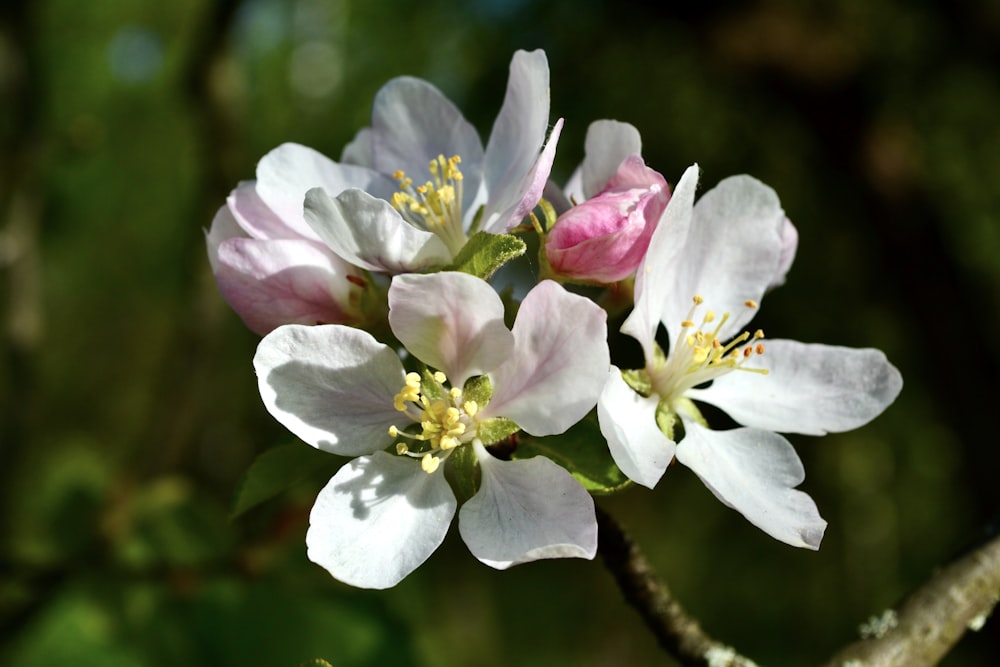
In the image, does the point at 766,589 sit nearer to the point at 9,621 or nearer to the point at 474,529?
the point at 9,621

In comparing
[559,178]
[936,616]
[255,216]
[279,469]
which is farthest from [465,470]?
[559,178]

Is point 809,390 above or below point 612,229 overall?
below

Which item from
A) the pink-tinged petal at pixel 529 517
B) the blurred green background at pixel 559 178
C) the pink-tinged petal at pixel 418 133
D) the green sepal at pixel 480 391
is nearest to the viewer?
the pink-tinged petal at pixel 529 517

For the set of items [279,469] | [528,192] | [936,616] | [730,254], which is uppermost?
[528,192]

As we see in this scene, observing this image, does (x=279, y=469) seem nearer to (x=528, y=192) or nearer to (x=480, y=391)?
(x=480, y=391)

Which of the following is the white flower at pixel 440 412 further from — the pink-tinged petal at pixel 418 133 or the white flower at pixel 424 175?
the pink-tinged petal at pixel 418 133

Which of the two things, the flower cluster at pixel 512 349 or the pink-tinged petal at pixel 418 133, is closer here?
the flower cluster at pixel 512 349

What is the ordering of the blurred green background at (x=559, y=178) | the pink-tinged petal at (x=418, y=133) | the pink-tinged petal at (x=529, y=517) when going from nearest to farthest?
the pink-tinged petal at (x=529, y=517) → the pink-tinged petal at (x=418, y=133) → the blurred green background at (x=559, y=178)

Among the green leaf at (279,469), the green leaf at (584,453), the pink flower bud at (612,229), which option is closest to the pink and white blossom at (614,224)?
the pink flower bud at (612,229)

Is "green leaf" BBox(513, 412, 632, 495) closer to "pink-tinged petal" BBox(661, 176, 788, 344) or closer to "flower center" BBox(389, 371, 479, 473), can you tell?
"flower center" BBox(389, 371, 479, 473)
